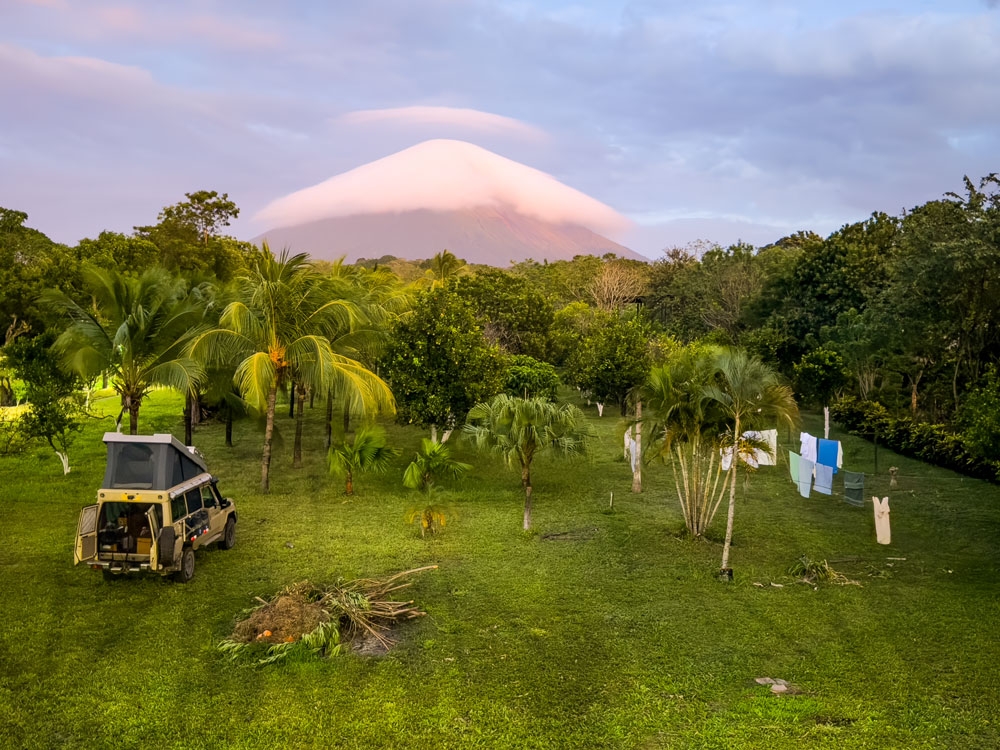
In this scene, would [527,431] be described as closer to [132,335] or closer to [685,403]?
[685,403]

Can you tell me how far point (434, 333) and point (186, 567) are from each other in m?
12.3

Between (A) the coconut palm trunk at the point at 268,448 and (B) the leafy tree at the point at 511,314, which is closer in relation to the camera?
(A) the coconut palm trunk at the point at 268,448

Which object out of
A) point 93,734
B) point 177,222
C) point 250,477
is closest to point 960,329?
point 250,477

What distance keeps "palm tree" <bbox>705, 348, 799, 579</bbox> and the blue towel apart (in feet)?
24.8

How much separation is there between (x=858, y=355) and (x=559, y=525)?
22763 mm

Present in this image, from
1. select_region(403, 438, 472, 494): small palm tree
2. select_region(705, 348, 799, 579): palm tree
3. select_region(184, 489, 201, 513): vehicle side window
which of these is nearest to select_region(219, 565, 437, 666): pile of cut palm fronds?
select_region(184, 489, 201, 513): vehicle side window

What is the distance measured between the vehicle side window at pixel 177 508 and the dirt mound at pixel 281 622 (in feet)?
8.72

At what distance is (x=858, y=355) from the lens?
1265 inches

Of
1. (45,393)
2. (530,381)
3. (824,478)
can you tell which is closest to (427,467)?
(530,381)

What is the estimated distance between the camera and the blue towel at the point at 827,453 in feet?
64.1

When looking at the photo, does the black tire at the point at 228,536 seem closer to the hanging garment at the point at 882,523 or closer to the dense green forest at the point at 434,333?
the dense green forest at the point at 434,333

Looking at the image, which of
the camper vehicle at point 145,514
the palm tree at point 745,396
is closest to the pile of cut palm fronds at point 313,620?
the camper vehicle at point 145,514

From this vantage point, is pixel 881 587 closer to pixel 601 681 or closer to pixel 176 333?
pixel 601 681

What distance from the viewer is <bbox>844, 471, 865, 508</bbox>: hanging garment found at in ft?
58.0
